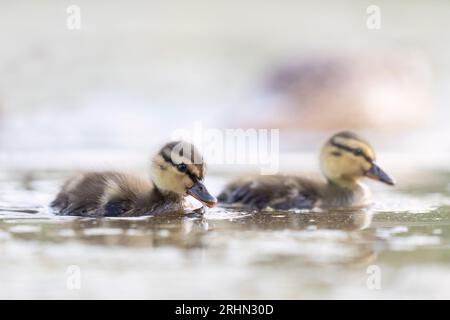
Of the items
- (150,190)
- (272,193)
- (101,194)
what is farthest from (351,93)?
(101,194)

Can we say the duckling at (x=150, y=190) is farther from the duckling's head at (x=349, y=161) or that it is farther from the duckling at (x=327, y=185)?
the duckling's head at (x=349, y=161)

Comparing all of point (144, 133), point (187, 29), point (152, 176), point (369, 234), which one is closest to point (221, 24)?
point (187, 29)

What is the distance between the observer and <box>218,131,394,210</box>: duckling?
20.0 ft

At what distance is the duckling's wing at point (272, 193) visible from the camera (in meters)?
6.04

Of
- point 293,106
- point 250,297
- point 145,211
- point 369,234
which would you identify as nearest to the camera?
point 250,297

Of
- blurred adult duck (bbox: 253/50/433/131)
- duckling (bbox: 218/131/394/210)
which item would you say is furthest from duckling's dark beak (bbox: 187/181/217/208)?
blurred adult duck (bbox: 253/50/433/131)

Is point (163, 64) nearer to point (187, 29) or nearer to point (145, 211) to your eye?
point (187, 29)

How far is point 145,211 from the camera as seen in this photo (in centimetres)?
554

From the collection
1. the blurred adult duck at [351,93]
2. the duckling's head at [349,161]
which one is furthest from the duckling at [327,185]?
the blurred adult duck at [351,93]

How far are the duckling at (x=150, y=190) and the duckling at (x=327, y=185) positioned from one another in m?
0.54

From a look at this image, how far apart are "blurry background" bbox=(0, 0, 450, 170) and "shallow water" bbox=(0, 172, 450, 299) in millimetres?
3436

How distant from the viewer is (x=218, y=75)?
409 inches

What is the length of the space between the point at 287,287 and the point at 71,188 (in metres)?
2.39

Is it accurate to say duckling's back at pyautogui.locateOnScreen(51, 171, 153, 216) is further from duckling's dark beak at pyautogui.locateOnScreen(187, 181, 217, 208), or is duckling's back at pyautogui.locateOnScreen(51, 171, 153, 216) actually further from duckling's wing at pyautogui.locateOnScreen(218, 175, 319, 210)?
duckling's wing at pyautogui.locateOnScreen(218, 175, 319, 210)
